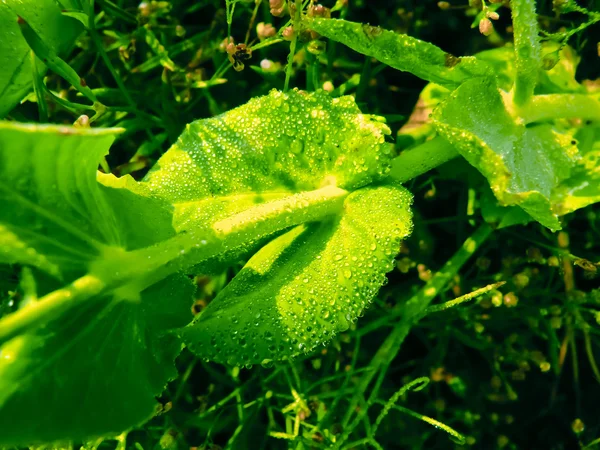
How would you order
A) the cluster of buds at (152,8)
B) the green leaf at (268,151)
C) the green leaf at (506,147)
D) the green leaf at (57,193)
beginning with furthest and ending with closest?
the cluster of buds at (152,8), the green leaf at (268,151), the green leaf at (506,147), the green leaf at (57,193)

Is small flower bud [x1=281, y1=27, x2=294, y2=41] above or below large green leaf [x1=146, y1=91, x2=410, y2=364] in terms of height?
above

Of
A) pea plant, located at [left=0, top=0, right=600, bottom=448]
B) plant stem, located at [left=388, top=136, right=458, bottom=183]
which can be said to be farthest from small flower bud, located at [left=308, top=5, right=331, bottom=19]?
plant stem, located at [left=388, top=136, right=458, bottom=183]

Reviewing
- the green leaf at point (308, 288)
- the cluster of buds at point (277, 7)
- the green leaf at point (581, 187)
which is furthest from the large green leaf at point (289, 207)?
the green leaf at point (581, 187)

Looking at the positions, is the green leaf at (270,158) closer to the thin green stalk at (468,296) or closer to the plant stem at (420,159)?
the plant stem at (420,159)

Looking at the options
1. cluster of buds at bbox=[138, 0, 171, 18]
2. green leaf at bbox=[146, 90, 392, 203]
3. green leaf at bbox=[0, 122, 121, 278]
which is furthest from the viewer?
cluster of buds at bbox=[138, 0, 171, 18]

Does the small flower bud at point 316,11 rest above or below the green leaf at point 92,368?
above

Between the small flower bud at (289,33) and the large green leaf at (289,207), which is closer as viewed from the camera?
the large green leaf at (289,207)

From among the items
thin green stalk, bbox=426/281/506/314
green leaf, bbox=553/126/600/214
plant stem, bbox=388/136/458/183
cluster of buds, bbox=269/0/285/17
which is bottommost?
thin green stalk, bbox=426/281/506/314

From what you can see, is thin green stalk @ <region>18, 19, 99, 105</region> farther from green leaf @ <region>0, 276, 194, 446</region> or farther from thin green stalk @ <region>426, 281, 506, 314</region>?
thin green stalk @ <region>426, 281, 506, 314</region>

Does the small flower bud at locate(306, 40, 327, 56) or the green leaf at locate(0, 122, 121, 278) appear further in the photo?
the small flower bud at locate(306, 40, 327, 56)
